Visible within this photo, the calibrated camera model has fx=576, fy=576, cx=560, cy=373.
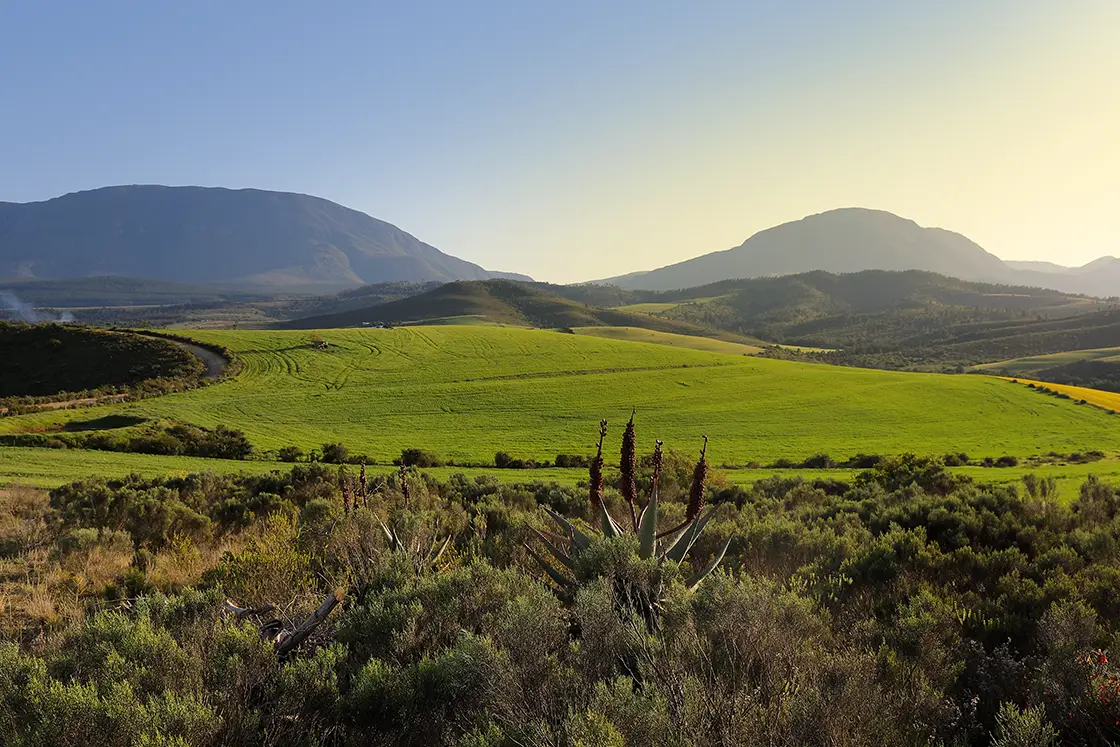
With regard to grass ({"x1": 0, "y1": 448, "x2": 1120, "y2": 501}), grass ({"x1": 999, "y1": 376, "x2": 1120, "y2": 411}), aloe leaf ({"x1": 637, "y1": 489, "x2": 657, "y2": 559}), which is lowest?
grass ({"x1": 999, "y1": 376, "x2": 1120, "y2": 411})

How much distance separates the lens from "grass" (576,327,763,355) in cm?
11606

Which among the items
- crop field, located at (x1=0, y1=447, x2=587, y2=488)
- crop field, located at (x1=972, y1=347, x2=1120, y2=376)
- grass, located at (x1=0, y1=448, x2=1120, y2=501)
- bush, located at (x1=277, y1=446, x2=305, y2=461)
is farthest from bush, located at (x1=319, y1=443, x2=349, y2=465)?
crop field, located at (x1=972, y1=347, x2=1120, y2=376)

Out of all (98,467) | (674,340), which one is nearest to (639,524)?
(98,467)

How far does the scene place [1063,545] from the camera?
25.9 ft

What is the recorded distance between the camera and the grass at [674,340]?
116 m

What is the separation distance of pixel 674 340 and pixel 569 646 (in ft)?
404

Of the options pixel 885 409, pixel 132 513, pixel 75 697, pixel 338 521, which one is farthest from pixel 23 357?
pixel 885 409

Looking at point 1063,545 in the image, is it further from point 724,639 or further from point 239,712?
point 239,712

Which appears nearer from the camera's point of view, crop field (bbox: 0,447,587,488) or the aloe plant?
the aloe plant

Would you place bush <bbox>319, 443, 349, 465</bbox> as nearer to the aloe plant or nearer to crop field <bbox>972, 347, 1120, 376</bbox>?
the aloe plant

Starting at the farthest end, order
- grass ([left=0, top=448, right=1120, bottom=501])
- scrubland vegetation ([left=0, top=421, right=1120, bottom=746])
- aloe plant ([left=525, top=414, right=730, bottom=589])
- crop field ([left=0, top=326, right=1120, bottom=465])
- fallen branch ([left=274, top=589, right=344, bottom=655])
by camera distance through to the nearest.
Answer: crop field ([left=0, top=326, right=1120, bottom=465]) → grass ([left=0, top=448, right=1120, bottom=501]) → aloe plant ([left=525, top=414, right=730, bottom=589]) → fallen branch ([left=274, top=589, right=344, bottom=655]) → scrubland vegetation ([left=0, top=421, right=1120, bottom=746])

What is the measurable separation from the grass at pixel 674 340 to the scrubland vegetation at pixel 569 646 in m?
102

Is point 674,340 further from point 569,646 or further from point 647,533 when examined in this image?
point 569,646

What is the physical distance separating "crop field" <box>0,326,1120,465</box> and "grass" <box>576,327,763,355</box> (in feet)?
108
